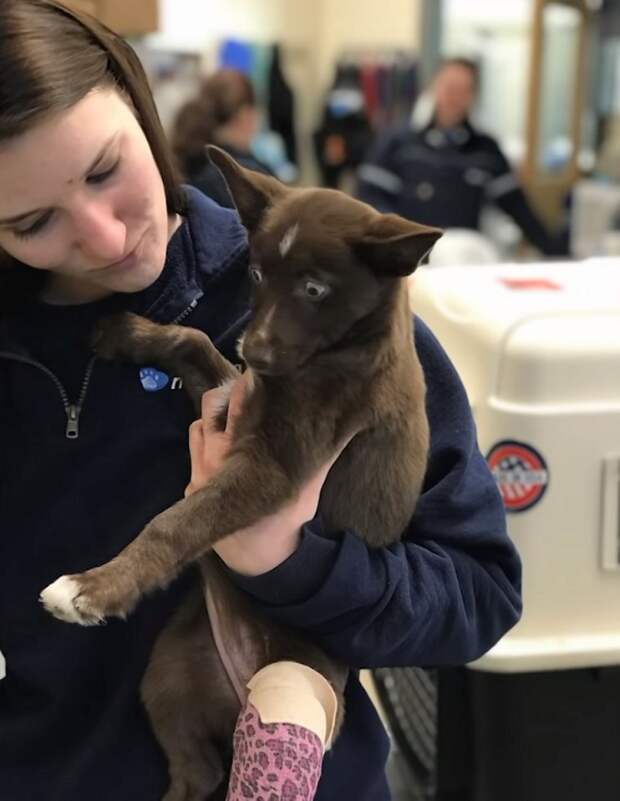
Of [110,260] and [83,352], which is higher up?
[110,260]

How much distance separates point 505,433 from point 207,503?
0.48m

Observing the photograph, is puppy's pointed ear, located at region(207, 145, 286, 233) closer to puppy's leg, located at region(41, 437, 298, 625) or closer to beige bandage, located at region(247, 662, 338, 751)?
puppy's leg, located at region(41, 437, 298, 625)

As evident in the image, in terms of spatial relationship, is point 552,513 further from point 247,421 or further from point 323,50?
point 323,50

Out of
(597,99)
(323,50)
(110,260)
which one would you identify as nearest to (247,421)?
(110,260)

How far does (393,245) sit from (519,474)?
49 cm

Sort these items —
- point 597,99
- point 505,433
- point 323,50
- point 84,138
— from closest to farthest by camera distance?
point 84,138 < point 505,433 < point 597,99 < point 323,50

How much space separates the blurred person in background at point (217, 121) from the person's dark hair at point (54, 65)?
245 cm

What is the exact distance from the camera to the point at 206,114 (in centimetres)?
371

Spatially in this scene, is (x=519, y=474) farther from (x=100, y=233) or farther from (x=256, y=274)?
(x=100, y=233)

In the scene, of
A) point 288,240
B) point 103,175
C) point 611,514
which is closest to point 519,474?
point 611,514

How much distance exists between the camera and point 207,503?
3.18ft

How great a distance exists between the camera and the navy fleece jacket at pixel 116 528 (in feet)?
3.43

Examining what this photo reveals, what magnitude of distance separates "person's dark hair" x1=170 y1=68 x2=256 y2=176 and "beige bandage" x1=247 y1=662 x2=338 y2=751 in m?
2.68

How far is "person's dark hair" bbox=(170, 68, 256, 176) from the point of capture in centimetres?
356
